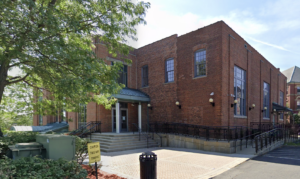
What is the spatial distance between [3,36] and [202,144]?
11383 millimetres

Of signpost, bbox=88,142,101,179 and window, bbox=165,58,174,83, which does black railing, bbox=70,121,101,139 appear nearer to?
window, bbox=165,58,174,83

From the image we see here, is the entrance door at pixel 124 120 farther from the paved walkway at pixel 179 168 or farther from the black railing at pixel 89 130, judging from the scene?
the paved walkway at pixel 179 168

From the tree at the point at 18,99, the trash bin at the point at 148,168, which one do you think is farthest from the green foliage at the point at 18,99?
the trash bin at the point at 148,168

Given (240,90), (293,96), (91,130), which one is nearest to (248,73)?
(240,90)

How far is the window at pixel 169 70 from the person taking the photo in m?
17.7

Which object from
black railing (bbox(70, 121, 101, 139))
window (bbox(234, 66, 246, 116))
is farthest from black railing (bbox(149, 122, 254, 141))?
black railing (bbox(70, 121, 101, 139))

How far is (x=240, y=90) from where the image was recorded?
16875 millimetres

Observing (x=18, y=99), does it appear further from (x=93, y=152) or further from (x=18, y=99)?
(x=93, y=152)

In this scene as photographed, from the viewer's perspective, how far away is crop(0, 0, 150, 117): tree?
6.10m

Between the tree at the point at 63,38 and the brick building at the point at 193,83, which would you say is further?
the brick building at the point at 193,83

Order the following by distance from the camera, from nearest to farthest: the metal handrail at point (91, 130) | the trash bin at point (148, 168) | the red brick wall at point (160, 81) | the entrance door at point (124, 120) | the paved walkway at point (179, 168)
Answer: the trash bin at point (148, 168), the paved walkway at point (179, 168), the metal handrail at point (91, 130), the red brick wall at point (160, 81), the entrance door at point (124, 120)

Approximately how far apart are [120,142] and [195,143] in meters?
4.86

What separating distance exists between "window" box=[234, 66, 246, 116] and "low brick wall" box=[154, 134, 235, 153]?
4.62 m

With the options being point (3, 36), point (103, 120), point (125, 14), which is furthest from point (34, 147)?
point (103, 120)
